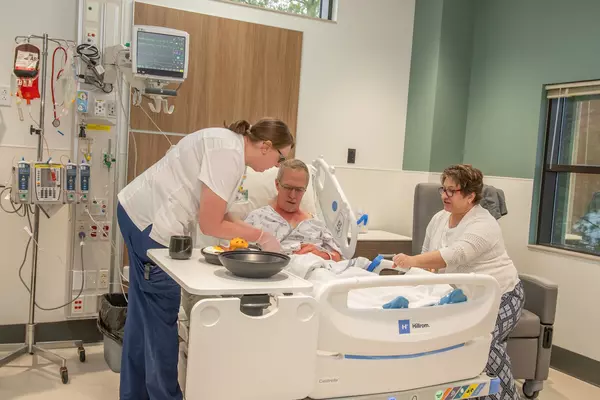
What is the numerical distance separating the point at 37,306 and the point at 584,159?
3793mm

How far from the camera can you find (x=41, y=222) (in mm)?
3543

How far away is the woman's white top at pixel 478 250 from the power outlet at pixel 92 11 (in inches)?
97.3

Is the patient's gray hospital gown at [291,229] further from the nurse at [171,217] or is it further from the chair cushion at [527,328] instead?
the chair cushion at [527,328]

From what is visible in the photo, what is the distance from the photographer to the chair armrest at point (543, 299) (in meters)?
3.10

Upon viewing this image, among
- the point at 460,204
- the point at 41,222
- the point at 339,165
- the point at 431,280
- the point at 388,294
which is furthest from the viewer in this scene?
the point at 339,165

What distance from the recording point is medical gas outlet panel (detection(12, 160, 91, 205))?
10.2ft

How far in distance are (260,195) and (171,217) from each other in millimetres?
1094

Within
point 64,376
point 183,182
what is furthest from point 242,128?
point 64,376

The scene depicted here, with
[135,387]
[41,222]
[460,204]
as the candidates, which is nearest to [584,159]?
[460,204]

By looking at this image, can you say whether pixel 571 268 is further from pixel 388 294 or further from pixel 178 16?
pixel 178 16

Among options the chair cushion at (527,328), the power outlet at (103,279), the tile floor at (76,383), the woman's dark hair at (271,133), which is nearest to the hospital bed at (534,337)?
the chair cushion at (527,328)

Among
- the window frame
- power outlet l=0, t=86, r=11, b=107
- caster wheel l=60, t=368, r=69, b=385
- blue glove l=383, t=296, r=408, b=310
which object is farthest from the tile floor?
the window frame

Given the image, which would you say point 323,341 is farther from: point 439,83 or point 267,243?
point 439,83

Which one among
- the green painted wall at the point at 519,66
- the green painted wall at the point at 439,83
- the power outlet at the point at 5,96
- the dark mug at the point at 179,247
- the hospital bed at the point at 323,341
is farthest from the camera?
the green painted wall at the point at 439,83
